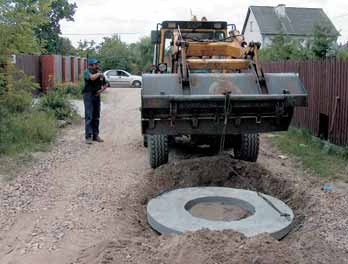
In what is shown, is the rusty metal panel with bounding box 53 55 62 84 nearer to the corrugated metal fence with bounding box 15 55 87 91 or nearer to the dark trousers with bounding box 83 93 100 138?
the corrugated metal fence with bounding box 15 55 87 91

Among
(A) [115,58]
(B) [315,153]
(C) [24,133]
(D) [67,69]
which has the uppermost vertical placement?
(A) [115,58]

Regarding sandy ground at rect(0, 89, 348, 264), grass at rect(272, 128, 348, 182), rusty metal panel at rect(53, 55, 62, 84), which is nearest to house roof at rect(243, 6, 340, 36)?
rusty metal panel at rect(53, 55, 62, 84)

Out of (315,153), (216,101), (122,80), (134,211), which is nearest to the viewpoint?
(134,211)

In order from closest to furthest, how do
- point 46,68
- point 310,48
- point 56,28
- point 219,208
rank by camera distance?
point 219,208
point 310,48
point 46,68
point 56,28

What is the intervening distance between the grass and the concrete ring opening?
79.1 inches

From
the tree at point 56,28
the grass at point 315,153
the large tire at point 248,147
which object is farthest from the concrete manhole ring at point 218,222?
the tree at point 56,28

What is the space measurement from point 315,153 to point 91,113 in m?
4.56

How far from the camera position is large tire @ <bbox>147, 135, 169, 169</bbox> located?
24.1ft

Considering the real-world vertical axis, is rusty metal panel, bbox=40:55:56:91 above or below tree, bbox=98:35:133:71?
below

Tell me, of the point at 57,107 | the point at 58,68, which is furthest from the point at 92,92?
the point at 58,68

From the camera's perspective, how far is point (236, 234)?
15.0 feet

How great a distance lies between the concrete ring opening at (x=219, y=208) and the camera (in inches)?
229

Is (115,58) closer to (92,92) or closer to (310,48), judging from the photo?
(310,48)

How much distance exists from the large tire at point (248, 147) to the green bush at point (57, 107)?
702cm
